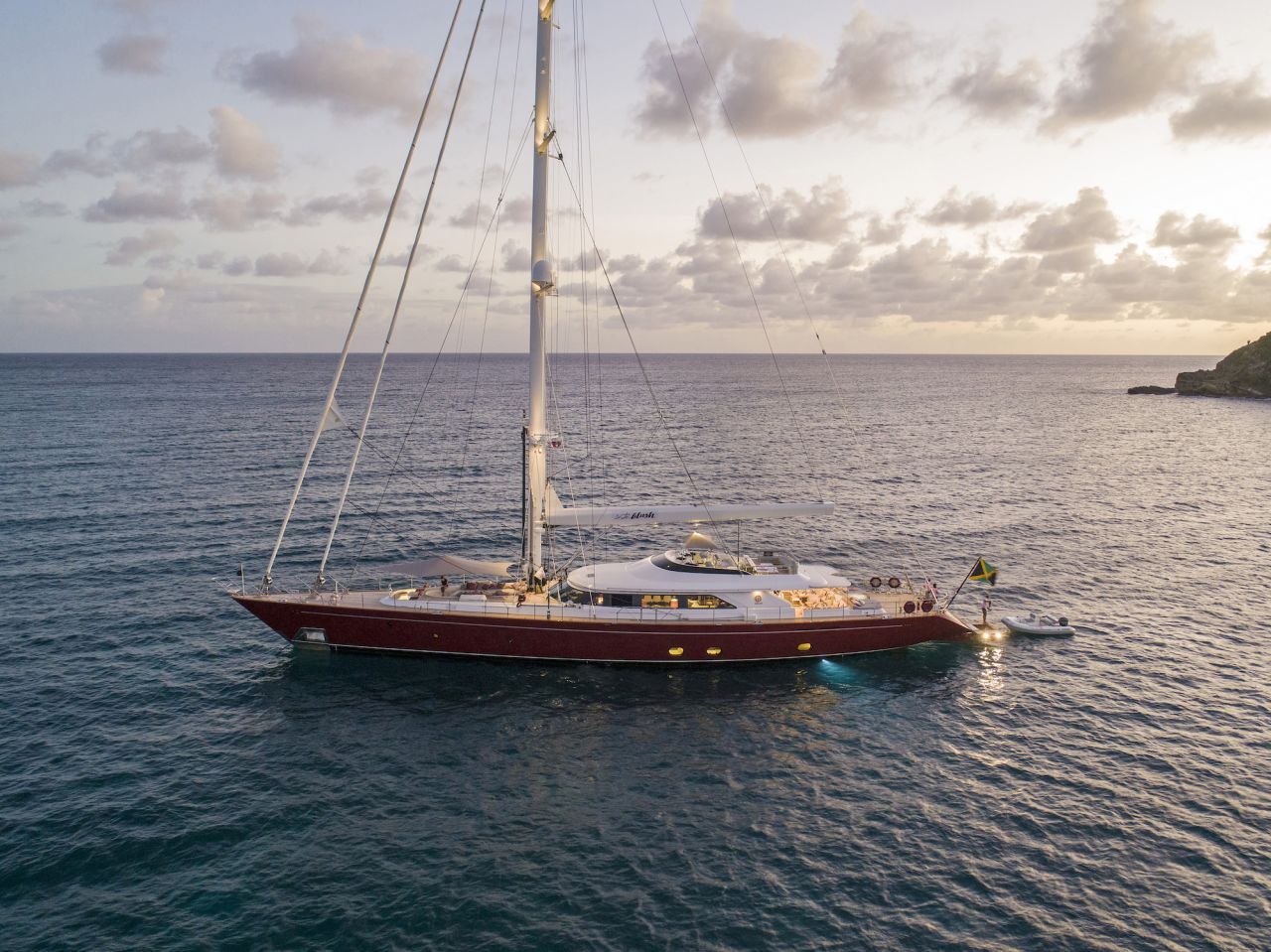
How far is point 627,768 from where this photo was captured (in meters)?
26.4

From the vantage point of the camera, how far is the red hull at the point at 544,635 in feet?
108

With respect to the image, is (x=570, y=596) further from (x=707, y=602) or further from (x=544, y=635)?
(x=707, y=602)

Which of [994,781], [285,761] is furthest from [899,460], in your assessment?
[285,761]

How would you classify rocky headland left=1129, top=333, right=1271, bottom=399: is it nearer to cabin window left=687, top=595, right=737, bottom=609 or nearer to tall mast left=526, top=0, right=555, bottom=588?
cabin window left=687, top=595, right=737, bottom=609

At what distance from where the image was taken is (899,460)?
87.2m

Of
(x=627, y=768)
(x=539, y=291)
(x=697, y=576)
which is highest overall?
(x=539, y=291)

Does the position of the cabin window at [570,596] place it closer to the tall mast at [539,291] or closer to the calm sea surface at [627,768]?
the tall mast at [539,291]

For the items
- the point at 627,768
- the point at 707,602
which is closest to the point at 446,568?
the point at 707,602

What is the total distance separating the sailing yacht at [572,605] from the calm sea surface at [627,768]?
4.15 feet

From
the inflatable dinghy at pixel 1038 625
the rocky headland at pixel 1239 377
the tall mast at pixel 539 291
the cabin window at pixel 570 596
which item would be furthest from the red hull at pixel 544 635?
A: the rocky headland at pixel 1239 377

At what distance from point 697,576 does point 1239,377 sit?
17979 cm

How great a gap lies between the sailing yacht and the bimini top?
0.07 metres

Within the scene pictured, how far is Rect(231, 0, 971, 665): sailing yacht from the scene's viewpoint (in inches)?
1299

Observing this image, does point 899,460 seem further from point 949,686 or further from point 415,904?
point 415,904
